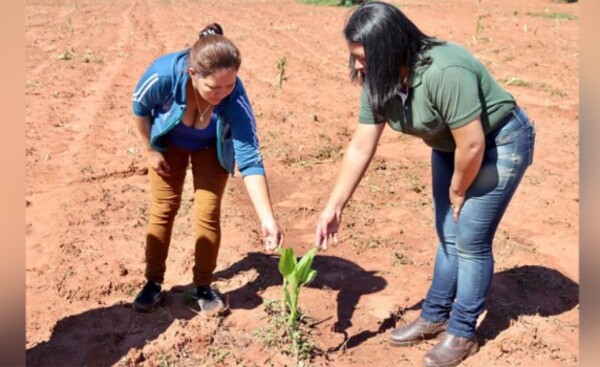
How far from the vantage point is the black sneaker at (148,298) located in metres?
3.44

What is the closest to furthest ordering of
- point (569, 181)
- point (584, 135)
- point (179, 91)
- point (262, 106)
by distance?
point (584, 135), point (179, 91), point (569, 181), point (262, 106)

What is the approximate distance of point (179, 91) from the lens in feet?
9.50

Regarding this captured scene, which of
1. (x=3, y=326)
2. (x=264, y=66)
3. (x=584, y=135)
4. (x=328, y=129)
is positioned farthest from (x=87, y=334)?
(x=264, y=66)

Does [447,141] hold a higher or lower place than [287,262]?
higher

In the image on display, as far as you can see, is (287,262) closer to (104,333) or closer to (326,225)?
(326,225)

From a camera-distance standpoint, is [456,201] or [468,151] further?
[456,201]

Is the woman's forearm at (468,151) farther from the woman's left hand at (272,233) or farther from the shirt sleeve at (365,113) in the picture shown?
the woman's left hand at (272,233)

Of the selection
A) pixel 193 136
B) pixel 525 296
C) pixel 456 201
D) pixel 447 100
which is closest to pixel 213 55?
pixel 193 136

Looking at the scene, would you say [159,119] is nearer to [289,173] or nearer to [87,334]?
[87,334]

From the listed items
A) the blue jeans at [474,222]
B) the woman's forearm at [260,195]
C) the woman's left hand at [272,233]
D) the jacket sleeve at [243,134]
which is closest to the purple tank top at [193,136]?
the jacket sleeve at [243,134]

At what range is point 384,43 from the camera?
241 cm

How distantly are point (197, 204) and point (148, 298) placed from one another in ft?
2.08

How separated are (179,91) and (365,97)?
87 cm

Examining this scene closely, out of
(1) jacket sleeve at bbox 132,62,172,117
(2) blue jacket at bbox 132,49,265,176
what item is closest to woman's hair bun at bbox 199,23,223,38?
(2) blue jacket at bbox 132,49,265,176
